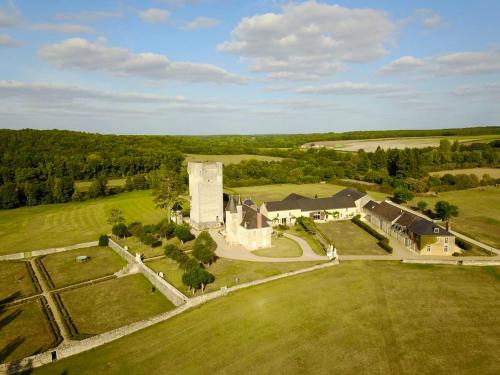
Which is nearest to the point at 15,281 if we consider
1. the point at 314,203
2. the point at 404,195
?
the point at 314,203

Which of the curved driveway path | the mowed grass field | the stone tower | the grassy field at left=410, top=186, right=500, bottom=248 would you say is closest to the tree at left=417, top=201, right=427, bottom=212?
the grassy field at left=410, top=186, right=500, bottom=248

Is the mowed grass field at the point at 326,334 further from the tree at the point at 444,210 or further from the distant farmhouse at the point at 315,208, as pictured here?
the distant farmhouse at the point at 315,208

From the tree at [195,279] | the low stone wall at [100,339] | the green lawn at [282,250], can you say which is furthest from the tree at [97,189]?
the low stone wall at [100,339]

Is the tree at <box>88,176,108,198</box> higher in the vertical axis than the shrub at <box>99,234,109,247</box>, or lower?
higher

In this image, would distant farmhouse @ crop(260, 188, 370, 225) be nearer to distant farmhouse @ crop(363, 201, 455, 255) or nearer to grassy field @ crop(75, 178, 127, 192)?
distant farmhouse @ crop(363, 201, 455, 255)

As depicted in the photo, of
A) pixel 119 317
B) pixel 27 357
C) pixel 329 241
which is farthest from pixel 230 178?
pixel 27 357

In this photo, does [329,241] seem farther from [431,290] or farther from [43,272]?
[43,272]
